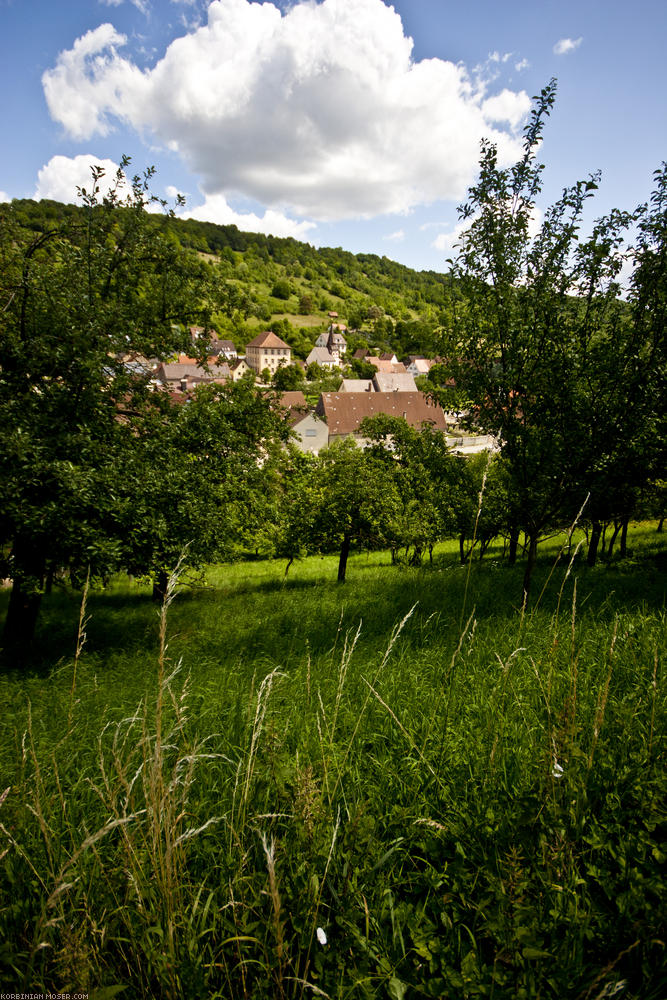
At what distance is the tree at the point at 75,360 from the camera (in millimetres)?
7430

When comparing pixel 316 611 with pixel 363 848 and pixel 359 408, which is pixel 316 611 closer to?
pixel 363 848

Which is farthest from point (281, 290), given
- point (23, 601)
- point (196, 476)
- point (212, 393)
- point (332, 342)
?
point (23, 601)

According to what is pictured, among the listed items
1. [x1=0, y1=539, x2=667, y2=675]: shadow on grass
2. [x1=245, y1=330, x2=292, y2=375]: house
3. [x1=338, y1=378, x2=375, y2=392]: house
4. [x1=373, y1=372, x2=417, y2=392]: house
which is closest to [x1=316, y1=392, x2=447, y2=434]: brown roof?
[x1=373, y1=372, x2=417, y2=392]: house

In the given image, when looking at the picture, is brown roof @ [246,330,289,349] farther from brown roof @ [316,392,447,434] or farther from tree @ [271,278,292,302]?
brown roof @ [316,392,447,434]

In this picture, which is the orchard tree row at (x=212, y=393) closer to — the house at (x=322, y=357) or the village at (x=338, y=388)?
the village at (x=338, y=388)

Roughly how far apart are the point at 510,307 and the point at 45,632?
11.8 meters

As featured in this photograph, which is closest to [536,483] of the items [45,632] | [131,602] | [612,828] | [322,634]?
[322,634]

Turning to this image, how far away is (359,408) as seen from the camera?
63.8m

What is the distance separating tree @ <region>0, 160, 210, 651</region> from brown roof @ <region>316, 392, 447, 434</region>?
50.8m

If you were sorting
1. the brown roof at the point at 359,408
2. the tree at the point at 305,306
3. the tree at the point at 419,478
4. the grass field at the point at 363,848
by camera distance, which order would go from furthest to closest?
1. the tree at the point at 305,306
2. the brown roof at the point at 359,408
3. the tree at the point at 419,478
4. the grass field at the point at 363,848

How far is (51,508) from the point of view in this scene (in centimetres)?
718

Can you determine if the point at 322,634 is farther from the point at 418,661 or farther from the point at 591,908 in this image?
the point at 591,908

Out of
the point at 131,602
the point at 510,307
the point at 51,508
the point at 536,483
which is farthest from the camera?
the point at 131,602

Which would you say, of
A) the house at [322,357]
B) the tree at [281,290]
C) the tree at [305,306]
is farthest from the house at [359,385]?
the tree at [281,290]
